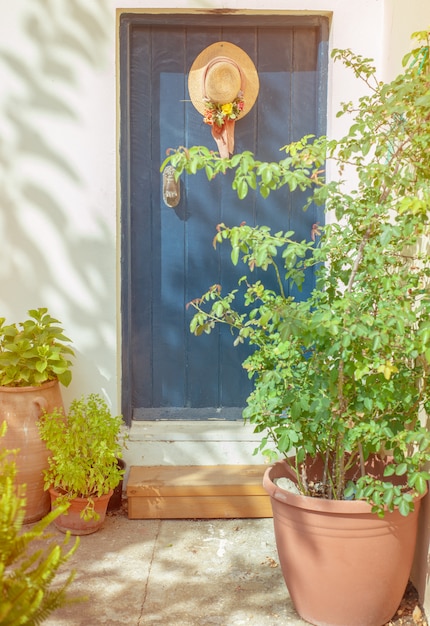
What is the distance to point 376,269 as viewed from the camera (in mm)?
2529

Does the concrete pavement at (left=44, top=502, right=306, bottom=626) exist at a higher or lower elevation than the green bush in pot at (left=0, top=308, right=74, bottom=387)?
lower

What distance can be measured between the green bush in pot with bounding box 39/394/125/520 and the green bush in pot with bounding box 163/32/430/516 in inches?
37.7

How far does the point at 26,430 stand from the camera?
3527mm

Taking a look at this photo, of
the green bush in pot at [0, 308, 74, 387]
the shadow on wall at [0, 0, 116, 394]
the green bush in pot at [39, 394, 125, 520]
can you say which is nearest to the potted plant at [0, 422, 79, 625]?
the green bush in pot at [39, 394, 125, 520]

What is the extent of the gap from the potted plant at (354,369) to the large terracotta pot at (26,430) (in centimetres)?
110

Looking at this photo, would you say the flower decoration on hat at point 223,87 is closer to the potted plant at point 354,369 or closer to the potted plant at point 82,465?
the potted plant at point 354,369

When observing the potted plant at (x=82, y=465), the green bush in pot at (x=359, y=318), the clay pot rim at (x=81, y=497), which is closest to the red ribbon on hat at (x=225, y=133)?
the green bush in pot at (x=359, y=318)

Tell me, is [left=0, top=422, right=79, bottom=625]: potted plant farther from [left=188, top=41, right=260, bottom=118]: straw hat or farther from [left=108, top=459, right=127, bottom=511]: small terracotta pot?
[left=188, top=41, right=260, bottom=118]: straw hat

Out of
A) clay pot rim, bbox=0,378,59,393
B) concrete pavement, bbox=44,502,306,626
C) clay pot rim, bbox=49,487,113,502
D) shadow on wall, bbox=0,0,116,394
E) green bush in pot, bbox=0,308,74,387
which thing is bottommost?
concrete pavement, bbox=44,502,306,626

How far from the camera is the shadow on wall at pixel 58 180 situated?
12.2 ft

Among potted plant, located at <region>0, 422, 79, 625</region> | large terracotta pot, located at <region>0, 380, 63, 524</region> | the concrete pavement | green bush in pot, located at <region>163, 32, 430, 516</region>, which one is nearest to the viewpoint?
potted plant, located at <region>0, 422, 79, 625</region>

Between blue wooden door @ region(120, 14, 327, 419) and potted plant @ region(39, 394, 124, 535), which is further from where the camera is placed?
blue wooden door @ region(120, 14, 327, 419)

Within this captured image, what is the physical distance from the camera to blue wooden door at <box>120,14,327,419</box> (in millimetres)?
3850

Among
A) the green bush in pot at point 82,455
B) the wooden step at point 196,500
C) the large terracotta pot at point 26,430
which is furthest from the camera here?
the wooden step at point 196,500
